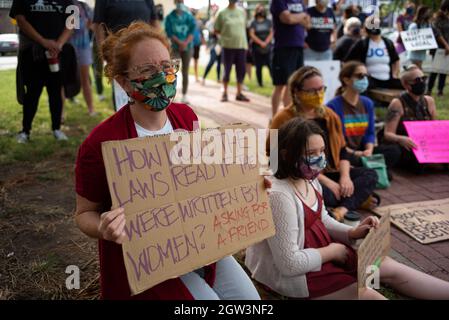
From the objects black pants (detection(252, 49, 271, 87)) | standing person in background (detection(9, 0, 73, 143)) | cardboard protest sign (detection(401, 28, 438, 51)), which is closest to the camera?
standing person in background (detection(9, 0, 73, 143))

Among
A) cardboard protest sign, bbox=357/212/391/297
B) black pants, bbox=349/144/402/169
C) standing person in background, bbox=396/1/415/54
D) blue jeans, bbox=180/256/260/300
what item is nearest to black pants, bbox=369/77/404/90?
standing person in background, bbox=396/1/415/54

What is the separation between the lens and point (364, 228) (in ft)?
7.43

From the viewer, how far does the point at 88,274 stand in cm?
268

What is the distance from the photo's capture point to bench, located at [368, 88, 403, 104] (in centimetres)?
577

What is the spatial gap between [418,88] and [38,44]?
3902 millimetres

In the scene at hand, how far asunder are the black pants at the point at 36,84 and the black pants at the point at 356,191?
10.2ft

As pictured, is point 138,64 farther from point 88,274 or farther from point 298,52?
point 298,52

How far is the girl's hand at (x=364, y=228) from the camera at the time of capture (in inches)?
87.7

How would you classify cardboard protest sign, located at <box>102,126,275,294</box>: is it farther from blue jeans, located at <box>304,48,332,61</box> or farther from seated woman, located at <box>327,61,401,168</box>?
blue jeans, located at <box>304,48,332,61</box>

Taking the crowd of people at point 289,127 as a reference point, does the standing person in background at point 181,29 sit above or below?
above

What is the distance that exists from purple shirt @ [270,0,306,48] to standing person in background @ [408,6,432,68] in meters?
1.39

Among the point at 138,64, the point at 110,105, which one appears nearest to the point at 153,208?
the point at 138,64

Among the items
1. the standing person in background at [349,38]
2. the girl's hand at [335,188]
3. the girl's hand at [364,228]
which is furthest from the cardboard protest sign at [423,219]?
the standing person in background at [349,38]

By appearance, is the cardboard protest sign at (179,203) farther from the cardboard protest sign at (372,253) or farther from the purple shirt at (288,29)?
the purple shirt at (288,29)
